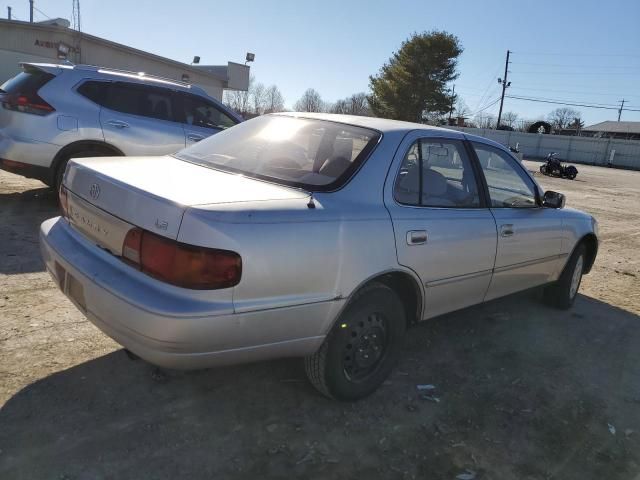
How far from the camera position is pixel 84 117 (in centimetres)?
619

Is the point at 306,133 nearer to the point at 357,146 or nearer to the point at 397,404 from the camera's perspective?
the point at 357,146

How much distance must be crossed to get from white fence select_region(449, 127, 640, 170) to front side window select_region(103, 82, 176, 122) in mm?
42004

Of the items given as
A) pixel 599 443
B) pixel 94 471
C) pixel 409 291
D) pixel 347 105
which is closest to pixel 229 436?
pixel 94 471

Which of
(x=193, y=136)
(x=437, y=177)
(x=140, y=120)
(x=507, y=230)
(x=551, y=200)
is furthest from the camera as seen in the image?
(x=193, y=136)

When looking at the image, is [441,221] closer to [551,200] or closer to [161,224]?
[551,200]

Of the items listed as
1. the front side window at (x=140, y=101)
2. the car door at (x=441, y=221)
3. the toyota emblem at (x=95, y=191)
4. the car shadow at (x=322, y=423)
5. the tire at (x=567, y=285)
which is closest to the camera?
the car shadow at (x=322, y=423)

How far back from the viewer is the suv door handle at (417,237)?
2.98 metres

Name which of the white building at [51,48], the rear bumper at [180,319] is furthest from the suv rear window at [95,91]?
the white building at [51,48]

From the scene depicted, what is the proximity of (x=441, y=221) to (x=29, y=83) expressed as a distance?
5305 millimetres

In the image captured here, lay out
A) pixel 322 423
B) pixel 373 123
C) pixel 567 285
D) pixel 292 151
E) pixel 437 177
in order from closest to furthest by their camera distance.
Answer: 1. pixel 322 423
2. pixel 292 151
3. pixel 373 123
4. pixel 437 177
5. pixel 567 285

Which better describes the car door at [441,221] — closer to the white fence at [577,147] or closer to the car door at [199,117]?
the car door at [199,117]

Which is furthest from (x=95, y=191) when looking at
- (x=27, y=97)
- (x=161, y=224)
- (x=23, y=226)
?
(x=27, y=97)

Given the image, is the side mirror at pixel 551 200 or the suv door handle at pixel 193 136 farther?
the suv door handle at pixel 193 136

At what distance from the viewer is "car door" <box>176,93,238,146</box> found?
701 centimetres
